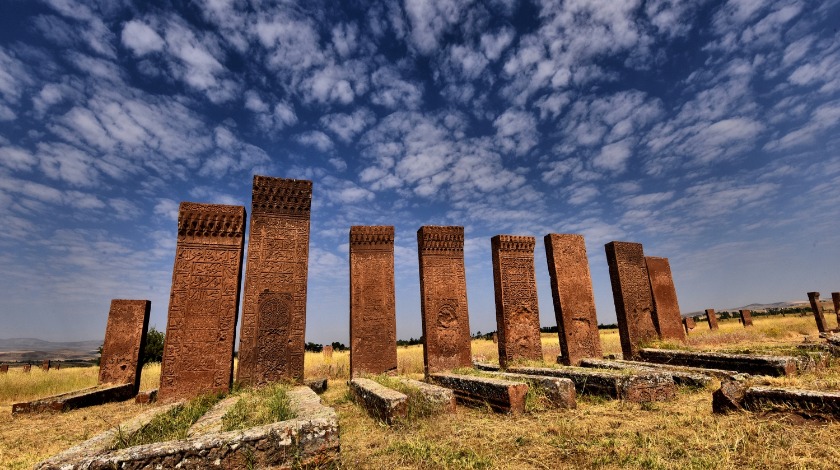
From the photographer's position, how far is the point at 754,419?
348 centimetres

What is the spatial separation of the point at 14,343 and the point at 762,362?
263m

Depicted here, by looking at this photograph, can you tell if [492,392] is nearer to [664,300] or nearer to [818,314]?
[664,300]

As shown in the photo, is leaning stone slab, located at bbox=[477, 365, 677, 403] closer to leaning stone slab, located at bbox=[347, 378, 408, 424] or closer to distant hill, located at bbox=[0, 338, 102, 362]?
leaning stone slab, located at bbox=[347, 378, 408, 424]

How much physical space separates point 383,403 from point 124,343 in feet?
25.8

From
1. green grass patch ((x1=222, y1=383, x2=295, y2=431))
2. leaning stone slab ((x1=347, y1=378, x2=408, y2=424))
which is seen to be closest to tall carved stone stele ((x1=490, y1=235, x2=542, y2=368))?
leaning stone slab ((x1=347, y1=378, x2=408, y2=424))

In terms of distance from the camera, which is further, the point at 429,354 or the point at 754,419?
the point at 429,354

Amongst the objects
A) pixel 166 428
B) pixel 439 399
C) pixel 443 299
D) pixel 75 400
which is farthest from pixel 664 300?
pixel 75 400

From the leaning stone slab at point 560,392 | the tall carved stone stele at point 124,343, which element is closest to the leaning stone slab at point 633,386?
the leaning stone slab at point 560,392

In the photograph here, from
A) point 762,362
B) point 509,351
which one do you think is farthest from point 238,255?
point 762,362

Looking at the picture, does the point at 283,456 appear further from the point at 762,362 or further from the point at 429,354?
the point at 762,362

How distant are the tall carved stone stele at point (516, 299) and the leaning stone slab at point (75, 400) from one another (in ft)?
25.3

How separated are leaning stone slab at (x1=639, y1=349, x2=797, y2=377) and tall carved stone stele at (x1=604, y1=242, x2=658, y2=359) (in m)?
0.53

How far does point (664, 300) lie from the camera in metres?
9.68

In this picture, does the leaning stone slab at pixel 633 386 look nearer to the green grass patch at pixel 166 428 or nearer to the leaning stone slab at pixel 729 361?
the leaning stone slab at pixel 729 361
